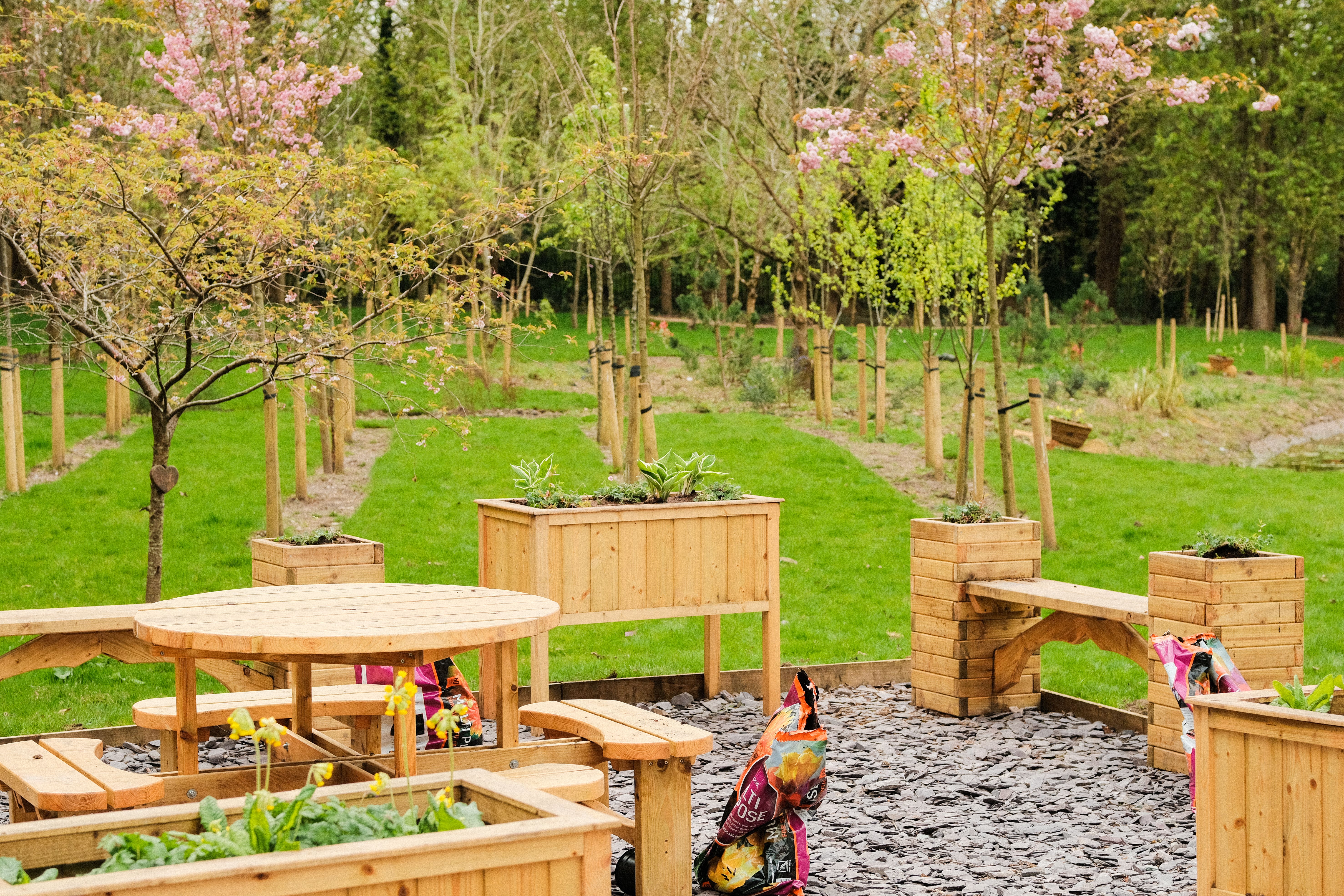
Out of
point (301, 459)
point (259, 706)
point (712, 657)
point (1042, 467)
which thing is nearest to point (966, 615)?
point (712, 657)

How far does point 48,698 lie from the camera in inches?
260

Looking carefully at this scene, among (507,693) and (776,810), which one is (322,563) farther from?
(776,810)

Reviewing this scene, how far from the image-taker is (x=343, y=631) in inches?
134

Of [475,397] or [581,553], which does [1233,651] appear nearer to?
[581,553]

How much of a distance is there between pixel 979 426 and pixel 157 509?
6698 millimetres

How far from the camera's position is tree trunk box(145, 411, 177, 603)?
6625 millimetres

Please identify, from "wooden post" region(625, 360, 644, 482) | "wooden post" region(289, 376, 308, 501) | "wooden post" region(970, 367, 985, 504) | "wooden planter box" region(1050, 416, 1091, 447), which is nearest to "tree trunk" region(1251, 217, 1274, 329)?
"wooden planter box" region(1050, 416, 1091, 447)

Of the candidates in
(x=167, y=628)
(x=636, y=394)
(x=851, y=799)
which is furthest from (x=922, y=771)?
(x=636, y=394)

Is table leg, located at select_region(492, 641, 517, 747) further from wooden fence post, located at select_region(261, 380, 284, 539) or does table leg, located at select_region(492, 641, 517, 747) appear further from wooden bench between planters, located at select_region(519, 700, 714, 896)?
wooden fence post, located at select_region(261, 380, 284, 539)

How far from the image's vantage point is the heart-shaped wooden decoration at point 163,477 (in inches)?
260

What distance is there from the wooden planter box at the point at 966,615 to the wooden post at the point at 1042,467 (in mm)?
3652

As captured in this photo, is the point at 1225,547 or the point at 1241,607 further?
the point at 1225,547

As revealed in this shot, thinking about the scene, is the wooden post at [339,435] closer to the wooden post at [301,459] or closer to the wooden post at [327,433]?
the wooden post at [327,433]

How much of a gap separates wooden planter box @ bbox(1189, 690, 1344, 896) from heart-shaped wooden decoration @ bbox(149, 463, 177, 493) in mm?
4959
